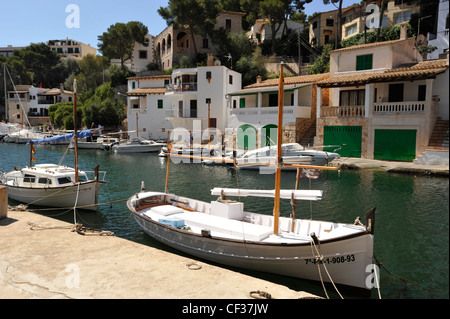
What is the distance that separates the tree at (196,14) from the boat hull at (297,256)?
2043 inches

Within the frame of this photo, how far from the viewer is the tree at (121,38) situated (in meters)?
66.8

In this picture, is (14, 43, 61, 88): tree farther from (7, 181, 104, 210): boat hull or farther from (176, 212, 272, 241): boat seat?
(176, 212, 272, 241): boat seat

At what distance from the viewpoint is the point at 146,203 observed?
16.0m

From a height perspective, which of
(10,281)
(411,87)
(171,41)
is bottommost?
(10,281)

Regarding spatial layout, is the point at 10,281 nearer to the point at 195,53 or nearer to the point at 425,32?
the point at 425,32

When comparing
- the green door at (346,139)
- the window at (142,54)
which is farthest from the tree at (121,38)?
the green door at (346,139)

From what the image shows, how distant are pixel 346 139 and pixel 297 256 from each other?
77.4ft

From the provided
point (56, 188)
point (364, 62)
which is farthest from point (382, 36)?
point (56, 188)

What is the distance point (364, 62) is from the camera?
3378 cm

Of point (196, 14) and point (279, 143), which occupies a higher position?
point (196, 14)

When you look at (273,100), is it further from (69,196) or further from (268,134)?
(69,196)

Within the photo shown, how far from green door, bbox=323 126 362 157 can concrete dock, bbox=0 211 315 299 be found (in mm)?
24275

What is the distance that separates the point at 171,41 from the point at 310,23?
2514 centimetres
